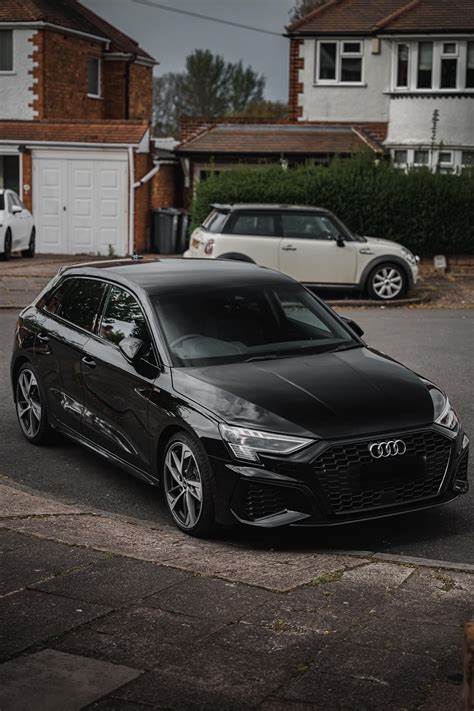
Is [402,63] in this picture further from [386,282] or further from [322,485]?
[322,485]

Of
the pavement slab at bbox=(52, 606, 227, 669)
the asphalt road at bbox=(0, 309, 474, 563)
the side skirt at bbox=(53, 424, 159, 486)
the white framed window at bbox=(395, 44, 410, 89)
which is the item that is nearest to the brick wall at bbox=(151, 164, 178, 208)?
the white framed window at bbox=(395, 44, 410, 89)

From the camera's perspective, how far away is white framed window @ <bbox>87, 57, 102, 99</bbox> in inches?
1511

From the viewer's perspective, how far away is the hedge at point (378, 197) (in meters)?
26.1

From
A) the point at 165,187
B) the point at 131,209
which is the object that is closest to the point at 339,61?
the point at 165,187

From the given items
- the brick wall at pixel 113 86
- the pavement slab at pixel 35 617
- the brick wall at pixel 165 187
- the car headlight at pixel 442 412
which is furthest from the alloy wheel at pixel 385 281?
the brick wall at pixel 113 86

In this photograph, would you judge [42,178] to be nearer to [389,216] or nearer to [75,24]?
[75,24]

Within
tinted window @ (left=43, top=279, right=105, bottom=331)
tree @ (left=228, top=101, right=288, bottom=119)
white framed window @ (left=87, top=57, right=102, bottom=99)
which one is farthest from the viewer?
tree @ (left=228, top=101, right=288, bottom=119)

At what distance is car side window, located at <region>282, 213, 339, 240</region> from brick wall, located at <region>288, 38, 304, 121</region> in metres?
16.8

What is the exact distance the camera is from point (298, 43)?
3769 cm

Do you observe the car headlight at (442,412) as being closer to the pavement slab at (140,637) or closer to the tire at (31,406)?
the pavement slab at (140,637)

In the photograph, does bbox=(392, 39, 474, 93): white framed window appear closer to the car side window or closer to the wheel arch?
the wheel arch

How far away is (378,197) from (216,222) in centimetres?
547

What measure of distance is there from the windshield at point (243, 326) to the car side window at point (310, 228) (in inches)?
521

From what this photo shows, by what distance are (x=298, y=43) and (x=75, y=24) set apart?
7.08 meters
